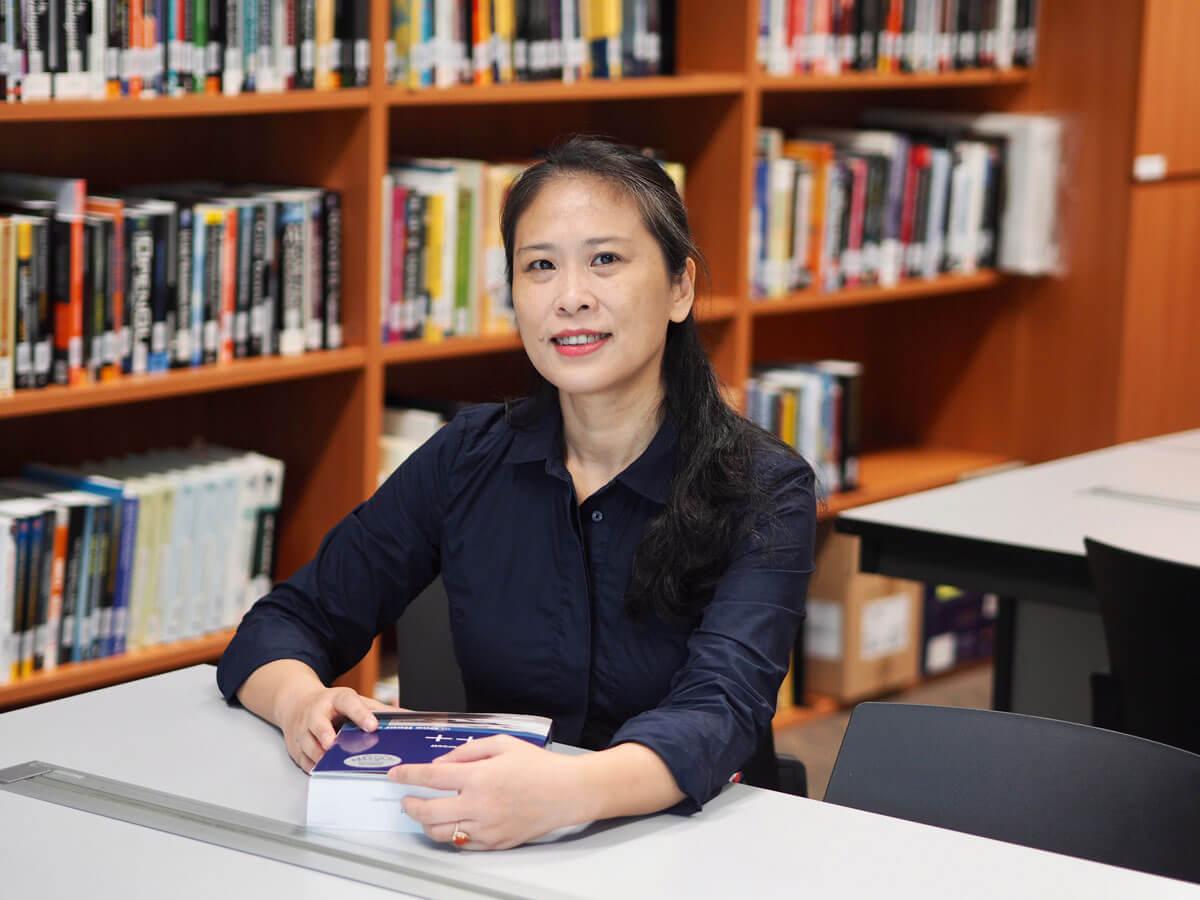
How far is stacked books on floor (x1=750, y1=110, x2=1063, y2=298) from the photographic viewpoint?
3.60 metres

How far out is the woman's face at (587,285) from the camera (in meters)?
1.68

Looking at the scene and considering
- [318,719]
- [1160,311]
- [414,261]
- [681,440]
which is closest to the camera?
[318,719]

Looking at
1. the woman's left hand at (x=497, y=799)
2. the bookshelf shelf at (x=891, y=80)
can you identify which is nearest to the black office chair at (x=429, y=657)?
the woman's left hand at (x=497, y=799)

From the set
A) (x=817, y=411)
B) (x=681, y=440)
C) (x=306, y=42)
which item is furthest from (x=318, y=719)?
(x=817, y=411)

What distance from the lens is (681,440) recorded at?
174 cm

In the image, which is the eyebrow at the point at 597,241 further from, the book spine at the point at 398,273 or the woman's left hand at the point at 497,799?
the book spine at the point at 398,273

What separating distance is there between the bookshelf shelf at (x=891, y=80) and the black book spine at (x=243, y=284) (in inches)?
48.4

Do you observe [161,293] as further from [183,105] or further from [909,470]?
[909,470]

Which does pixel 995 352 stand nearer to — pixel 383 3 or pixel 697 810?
pixel 383 3

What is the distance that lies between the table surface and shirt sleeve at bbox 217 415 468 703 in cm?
85

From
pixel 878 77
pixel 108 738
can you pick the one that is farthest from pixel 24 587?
pixel 878 77

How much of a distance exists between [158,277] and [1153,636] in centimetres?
155

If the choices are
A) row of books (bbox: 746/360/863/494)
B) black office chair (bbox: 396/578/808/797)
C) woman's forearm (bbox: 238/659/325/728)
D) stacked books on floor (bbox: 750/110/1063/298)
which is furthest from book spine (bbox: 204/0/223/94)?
row of books (bbox: 746/360/863/494)

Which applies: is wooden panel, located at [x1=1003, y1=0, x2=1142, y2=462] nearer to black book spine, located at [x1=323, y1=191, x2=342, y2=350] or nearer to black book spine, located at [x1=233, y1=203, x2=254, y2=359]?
black book spine, located at [x1=323, y1=191, x2=342, y2=350]
